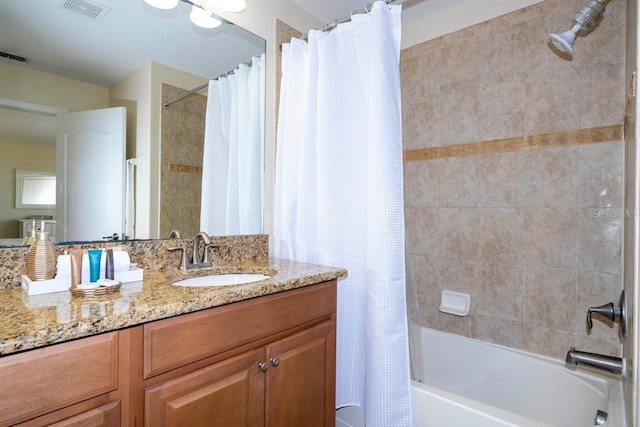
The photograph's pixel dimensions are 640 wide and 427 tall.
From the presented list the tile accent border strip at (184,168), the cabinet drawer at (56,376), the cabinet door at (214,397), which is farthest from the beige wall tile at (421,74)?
the cabinet drawer at (56,376)

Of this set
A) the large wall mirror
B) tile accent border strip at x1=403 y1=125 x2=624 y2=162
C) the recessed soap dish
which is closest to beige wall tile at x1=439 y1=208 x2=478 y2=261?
the recessed soap dish

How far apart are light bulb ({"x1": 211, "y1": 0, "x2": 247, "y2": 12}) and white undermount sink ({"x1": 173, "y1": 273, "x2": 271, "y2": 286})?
127 centimetres

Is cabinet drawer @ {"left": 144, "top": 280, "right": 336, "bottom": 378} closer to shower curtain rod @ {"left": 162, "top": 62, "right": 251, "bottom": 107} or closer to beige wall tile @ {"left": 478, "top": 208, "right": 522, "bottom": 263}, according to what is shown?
shower curtain rod @ {"left": 162, "top": 62, "right": 251, "bottom": 107}

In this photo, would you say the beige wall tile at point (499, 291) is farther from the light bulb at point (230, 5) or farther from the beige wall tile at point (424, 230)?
the light bulb at point (230, 5)

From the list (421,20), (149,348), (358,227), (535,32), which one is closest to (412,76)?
(421,20)

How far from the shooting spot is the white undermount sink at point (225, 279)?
1344 millimetres

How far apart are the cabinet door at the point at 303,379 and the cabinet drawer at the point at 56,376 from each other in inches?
19.2

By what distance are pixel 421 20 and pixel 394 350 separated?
2166 millimetres

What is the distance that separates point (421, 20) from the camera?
2.33 meters

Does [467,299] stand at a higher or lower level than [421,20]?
lower

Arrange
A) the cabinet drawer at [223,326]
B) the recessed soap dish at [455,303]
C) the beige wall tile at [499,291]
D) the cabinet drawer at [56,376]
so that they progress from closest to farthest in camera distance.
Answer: the cabinet drawer at [56,376] → the cabinet drawer at [223,326] → the beige wall tile at [499,291] → the recessed soap dish at [455,303]

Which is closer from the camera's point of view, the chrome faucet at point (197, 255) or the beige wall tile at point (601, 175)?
the chrome faucet at point (197, 255)

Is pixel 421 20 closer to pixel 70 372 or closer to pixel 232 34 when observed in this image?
pixel 232 34

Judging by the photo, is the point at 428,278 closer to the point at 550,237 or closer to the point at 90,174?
the point at 550,237
